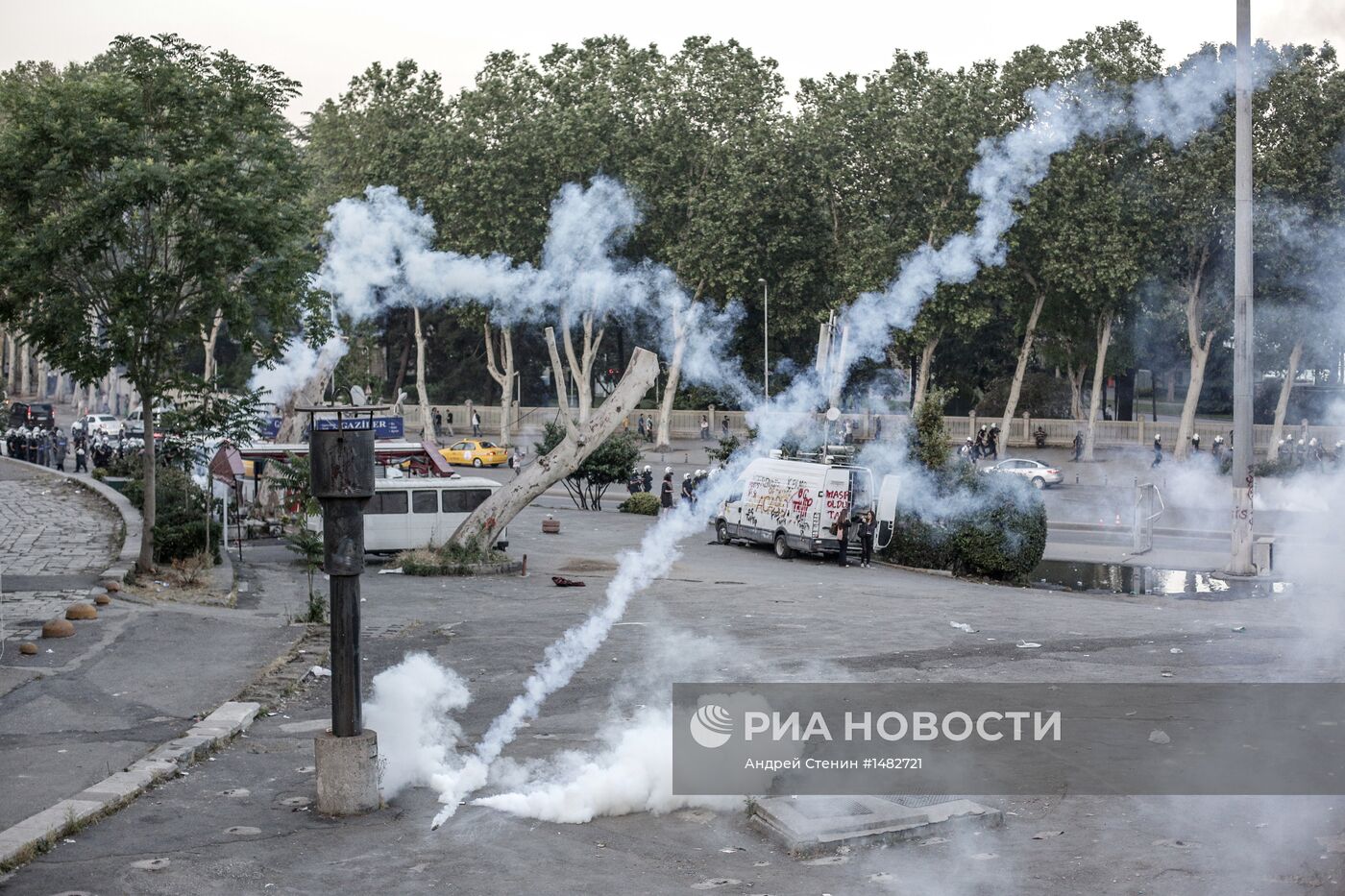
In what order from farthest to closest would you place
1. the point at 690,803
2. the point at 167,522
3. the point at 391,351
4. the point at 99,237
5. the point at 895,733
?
the point at 391,351 < the point at 167,522 < the point at 99,237 < the point at 895,733 < the point at 690,803

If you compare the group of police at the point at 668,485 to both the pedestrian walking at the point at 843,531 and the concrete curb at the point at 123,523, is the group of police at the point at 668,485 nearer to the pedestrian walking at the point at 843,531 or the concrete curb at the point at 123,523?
the pedestrian walking at the point at 843,531

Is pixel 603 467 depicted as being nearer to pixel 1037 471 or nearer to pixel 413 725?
pixel 1037 471

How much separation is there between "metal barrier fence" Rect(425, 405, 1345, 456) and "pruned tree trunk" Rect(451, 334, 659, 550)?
2174 centimetres

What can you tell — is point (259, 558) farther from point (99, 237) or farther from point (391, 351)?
point (391, 351)

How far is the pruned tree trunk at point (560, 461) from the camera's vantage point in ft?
89.4

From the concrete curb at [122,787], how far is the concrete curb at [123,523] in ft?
31.1

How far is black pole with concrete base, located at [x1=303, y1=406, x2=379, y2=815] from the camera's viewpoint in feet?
35.3

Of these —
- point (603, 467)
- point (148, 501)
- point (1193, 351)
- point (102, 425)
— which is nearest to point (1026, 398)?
point (1193, 351)

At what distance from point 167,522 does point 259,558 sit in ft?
11.3

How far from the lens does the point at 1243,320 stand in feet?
92.7

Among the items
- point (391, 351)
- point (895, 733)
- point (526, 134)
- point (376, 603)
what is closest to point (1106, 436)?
point (526, 134)

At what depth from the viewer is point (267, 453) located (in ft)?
110

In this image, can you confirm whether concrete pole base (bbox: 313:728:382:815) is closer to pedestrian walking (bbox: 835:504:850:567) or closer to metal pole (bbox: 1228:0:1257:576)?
pedestrian walking (bbox: 835:504:850:567)

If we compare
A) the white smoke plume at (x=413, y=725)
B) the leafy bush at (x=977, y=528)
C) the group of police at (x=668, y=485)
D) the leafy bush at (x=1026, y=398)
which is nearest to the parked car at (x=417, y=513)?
the leafy bush at (x=977, y=528)
